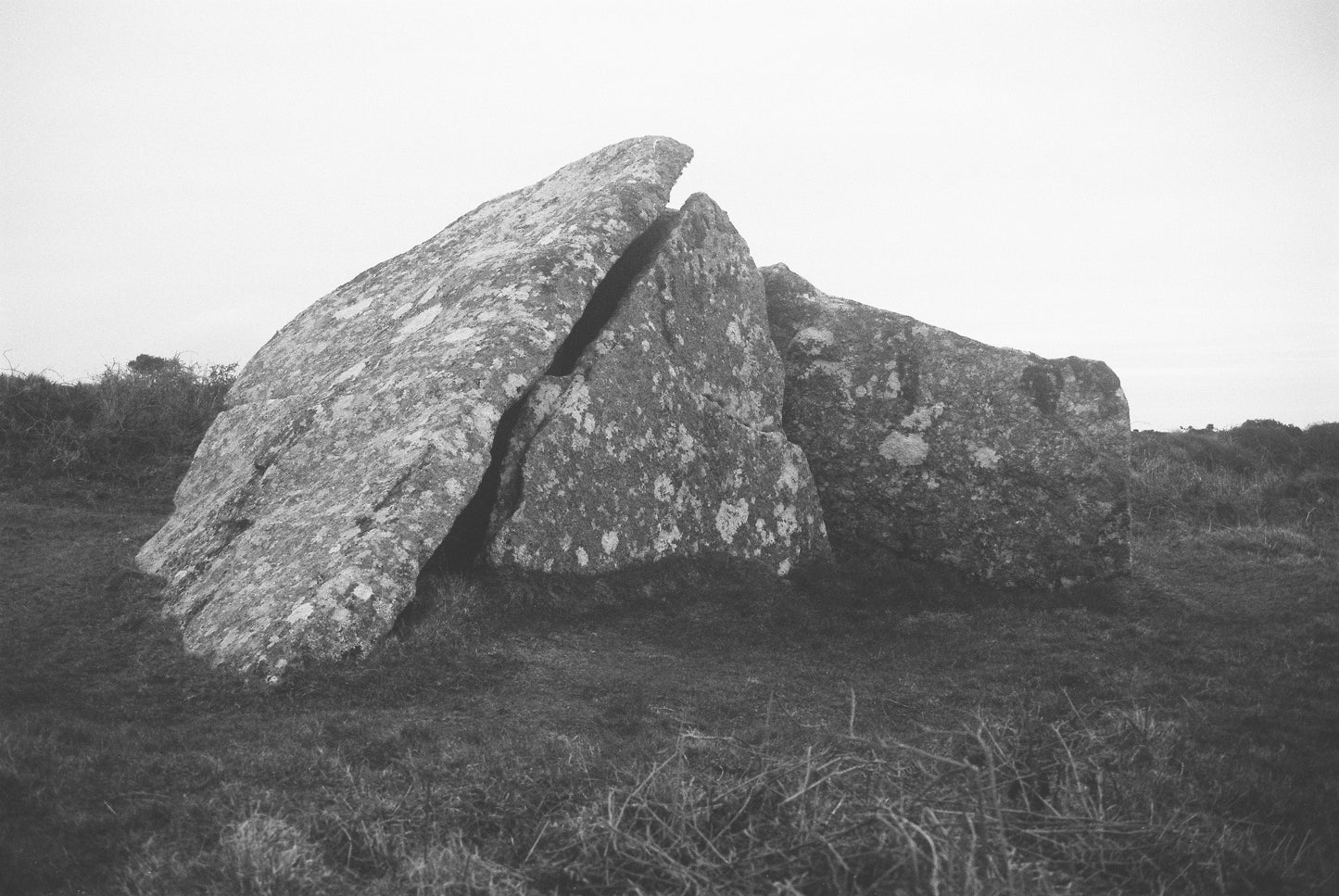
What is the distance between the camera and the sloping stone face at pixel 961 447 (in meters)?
7.98

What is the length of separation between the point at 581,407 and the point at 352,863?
425 cm

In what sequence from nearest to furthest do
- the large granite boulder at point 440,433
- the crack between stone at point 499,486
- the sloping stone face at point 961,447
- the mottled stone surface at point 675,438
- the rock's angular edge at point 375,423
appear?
1. the rock's angular edge at point 375,423
2. the large granite boulder at point 440,433
3. the crack between stone at point 499,486
4. the mottled stone surface at point 675,438
5. the sloping stone face at point 961,447

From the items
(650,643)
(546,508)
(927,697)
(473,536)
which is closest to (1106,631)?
(927,697)

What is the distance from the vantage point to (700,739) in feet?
14.0

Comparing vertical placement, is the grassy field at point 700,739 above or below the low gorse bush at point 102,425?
below

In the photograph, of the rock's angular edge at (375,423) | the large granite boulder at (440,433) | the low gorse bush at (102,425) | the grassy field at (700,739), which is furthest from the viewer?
the low gorse bush at (102,425)

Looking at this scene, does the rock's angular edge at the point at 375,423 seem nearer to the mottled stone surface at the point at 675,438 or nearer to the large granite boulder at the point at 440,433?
the large granite boulder at the point at 440,433

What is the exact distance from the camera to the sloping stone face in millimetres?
7984

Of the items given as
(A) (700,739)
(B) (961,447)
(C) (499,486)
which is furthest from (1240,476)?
(A) (700,739)

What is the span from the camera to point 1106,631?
22.2ft

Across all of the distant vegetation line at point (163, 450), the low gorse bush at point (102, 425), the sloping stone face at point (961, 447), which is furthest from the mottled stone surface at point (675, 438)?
the low gorse bush at point (102, 425)

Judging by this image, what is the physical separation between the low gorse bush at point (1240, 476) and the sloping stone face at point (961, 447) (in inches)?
159

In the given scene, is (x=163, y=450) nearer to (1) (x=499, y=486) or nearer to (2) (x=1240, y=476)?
(1) (x=499, y=486)

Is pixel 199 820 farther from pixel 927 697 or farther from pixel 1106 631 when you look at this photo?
pixel 1106 631
